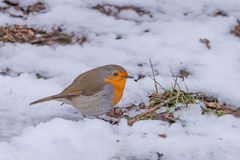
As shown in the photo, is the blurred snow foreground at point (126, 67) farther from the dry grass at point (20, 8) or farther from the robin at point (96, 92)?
the robin at point (96, 92)

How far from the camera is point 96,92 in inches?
236

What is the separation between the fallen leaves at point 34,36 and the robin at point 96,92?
1.47 m

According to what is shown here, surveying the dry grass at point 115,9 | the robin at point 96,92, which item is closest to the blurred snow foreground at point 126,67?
the dry grass at point 115,9

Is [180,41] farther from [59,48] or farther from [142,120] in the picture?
[142,120]

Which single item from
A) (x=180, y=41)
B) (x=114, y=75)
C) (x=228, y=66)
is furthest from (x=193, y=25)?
(x=114, y=75)

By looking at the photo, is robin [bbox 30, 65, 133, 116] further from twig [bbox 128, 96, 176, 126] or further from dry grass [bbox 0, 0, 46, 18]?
dry grass [bbox 0, 0, 46, 18]

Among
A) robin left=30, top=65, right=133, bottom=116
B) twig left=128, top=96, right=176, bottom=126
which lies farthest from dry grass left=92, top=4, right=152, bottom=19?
twig left=128, top=96, right=176, bottom=126

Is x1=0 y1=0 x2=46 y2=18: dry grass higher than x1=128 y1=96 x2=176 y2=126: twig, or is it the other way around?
x1=0 y1=0 x2=46 y2=18: dry grass

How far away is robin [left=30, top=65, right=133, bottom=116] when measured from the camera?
5938mm

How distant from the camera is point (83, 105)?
5.93 m

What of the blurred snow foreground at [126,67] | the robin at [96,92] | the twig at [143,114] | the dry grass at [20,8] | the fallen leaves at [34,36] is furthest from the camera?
the dry grass at [20,8]

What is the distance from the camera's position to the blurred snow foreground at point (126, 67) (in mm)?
5184

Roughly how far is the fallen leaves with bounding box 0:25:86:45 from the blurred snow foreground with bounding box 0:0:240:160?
9 cm

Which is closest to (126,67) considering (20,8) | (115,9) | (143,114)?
(143,114)
